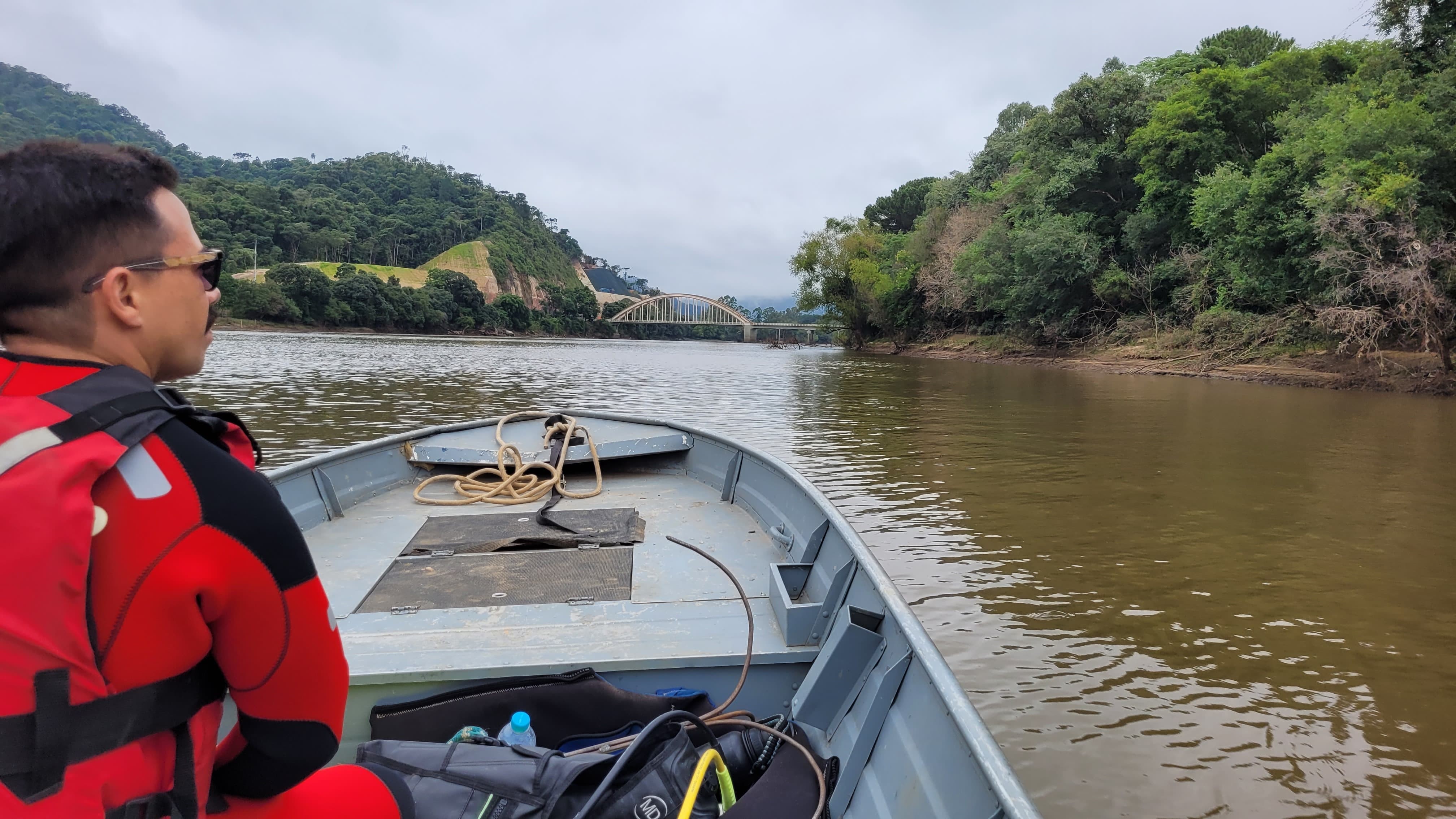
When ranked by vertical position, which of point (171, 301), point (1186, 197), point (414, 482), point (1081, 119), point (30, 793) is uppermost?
point (1081, 119)

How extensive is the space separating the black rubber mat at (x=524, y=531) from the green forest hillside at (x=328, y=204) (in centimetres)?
6858

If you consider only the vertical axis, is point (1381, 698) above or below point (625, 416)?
below

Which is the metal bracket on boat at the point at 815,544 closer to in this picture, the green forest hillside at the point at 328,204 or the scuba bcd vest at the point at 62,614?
the scuba bcd vest at the point at 62,614

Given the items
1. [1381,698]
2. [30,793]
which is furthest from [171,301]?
[1381,698]

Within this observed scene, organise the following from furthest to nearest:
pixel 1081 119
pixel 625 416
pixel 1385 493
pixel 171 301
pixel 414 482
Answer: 1. pixel 1081 119
2. pixel 1385 493
3. pixel 625 416
4. pixel 414 482
5. pixel 171 301

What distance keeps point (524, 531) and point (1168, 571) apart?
→ 4252 millimetres

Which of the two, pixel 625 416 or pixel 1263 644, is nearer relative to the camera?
pixel 1263 644

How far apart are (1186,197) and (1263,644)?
25.7m

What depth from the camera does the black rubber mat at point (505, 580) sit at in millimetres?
2729

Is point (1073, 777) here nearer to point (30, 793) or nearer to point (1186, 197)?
point (30, 793)

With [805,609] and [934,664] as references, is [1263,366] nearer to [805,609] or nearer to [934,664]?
[805,609]

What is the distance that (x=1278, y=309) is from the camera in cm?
2073

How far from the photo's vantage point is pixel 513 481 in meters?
4.37

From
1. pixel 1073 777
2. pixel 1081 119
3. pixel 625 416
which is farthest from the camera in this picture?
pixel 1081 119
